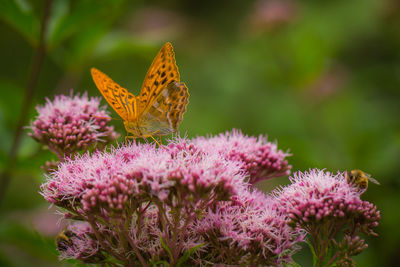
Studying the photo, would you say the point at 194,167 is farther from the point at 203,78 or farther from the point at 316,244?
the point at 203,78

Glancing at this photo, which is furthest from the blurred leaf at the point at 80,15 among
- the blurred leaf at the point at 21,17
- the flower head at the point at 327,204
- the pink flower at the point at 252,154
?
the flower head at the point at 327,204

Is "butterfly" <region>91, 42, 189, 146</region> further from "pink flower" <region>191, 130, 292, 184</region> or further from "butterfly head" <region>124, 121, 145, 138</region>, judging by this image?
"pink flower" <region>191, 130, 292, 184</region>

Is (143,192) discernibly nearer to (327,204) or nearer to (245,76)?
(327,204)

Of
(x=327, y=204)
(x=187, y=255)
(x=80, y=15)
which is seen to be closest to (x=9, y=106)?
(x=80, y=15)

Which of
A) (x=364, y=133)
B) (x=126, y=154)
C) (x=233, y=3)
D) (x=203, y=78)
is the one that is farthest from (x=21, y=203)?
(x=233, y=3)

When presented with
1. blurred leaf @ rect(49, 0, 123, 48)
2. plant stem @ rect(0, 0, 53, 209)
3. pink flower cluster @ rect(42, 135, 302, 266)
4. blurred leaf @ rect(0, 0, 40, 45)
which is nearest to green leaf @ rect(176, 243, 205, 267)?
pink flower cluster @ rect(42, 135, 302, 266)

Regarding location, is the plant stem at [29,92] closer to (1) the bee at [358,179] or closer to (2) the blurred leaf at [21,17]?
(2) the blurred leaf at [21,17]

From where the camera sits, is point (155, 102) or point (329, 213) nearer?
point (329, 213)

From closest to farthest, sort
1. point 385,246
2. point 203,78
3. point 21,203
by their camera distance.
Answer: point 385,246
point 21,203
point 203,78
